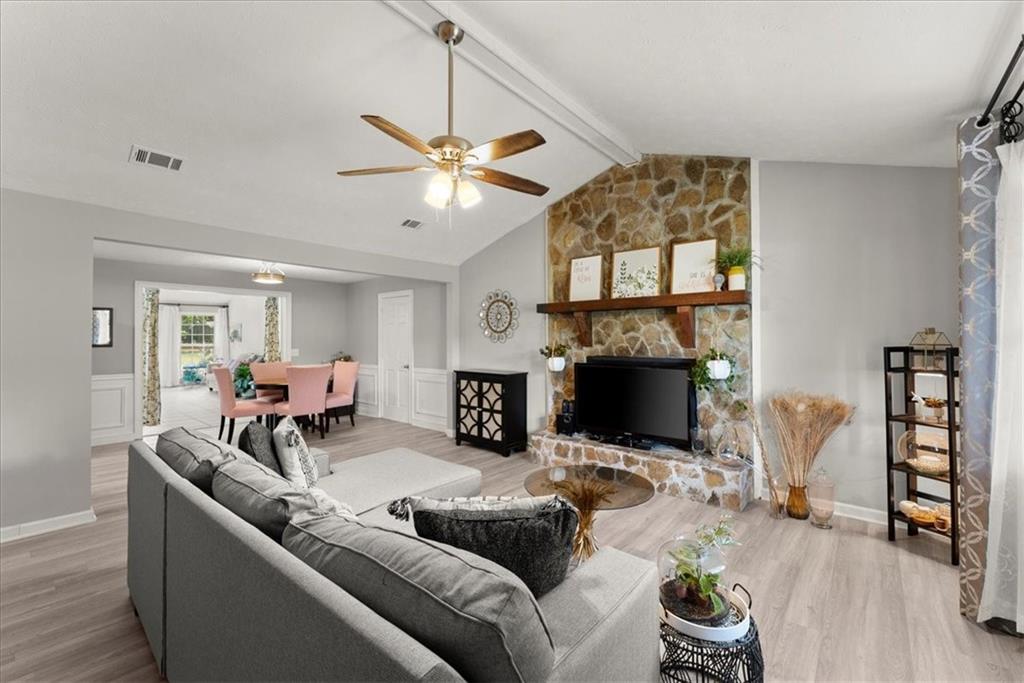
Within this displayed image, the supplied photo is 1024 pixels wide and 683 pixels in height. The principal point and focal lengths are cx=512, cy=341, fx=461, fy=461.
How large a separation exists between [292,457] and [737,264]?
3.56 metres

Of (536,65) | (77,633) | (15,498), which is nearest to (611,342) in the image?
(536,65)

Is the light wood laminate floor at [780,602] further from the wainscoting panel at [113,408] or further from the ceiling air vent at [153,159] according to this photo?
the wainscoting panel at [113,408]

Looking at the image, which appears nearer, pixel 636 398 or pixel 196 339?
pixel 636 398

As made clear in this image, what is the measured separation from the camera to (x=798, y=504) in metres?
3.40

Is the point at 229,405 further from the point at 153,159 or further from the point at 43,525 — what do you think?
the point at 153,159

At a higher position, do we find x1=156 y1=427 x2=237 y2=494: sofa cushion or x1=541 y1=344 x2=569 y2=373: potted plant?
x1=541 y1=344 x2=569 y2=373: potted plant

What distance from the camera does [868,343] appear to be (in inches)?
133

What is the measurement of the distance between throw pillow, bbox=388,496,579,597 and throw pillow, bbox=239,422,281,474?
1.37 meters

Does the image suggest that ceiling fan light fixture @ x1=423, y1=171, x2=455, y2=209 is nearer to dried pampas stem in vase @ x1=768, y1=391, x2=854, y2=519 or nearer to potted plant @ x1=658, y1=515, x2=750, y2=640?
potted plant @ x1=658, y1=515, x2=750, y2=640

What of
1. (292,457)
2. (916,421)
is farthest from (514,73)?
(916,421)

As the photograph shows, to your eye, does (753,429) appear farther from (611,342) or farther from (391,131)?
(391,131)

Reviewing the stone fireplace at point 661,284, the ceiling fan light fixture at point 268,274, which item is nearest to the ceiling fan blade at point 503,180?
the stone fireplace at point 661,284

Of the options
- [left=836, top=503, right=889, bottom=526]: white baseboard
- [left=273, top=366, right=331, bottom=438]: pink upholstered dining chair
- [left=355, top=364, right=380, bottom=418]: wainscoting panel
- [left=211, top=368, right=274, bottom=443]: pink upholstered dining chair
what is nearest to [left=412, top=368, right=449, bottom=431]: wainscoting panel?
[left=355, top=364, right=380, bottom=418]: wainscoting panel

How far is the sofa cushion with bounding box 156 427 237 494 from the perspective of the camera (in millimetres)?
1847
